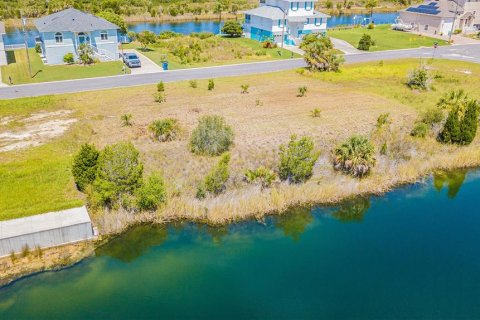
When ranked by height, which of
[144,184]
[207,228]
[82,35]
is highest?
[82,35]

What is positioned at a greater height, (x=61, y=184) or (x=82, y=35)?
(x=82, y=35)

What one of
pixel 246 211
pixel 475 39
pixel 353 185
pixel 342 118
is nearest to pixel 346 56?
pixel 342 118

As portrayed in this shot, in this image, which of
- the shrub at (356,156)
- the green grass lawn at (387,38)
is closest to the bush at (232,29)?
the green grass lawn at (387,38)

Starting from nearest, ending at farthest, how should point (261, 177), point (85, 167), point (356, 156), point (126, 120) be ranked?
point (85, 167) → point (261, 177) → point (356, 156) → point (126, 120)

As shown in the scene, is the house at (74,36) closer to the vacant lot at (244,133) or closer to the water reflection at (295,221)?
the vacant lot at (244,133)

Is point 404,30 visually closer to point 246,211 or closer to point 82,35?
point 82,35

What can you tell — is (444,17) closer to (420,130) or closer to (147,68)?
(420,130)

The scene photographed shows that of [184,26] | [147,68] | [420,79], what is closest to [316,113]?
[420,79]
